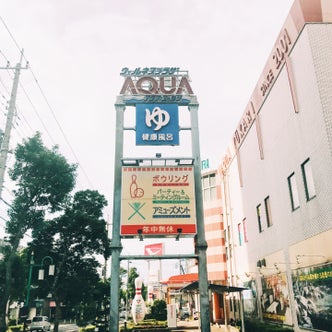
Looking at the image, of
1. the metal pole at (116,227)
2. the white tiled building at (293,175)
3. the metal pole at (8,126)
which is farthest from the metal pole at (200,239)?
the metal pole at (8,126)

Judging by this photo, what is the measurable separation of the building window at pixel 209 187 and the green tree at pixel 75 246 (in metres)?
10.8

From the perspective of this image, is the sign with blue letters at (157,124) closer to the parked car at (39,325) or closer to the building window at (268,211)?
the building window at (268,211)

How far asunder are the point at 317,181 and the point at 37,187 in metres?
20.5

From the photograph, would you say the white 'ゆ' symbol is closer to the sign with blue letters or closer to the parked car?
the sign with blue letters

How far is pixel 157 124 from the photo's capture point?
567 inches

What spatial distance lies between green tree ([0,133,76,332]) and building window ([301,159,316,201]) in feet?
63.5

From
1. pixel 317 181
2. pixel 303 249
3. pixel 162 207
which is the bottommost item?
pixel 303 249

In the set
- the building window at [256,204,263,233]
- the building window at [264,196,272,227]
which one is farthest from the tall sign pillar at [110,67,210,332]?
the building window at [256,204,263,233]

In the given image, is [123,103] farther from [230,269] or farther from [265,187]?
[230,269]

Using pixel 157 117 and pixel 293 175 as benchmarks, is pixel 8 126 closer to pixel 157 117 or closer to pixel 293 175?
pixel 157 117

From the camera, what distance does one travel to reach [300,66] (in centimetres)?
1484

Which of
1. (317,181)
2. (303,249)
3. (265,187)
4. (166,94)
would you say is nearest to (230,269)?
(265,187)

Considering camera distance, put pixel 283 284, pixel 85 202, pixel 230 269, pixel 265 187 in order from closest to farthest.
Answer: pixel 283 284 → pixel 265 187 → pixel 230 269 → pixel 85 202

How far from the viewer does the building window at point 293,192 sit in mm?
16094
